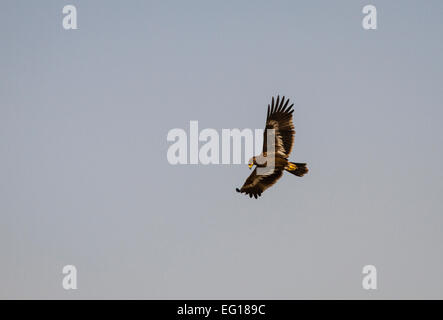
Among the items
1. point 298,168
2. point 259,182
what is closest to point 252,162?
point 259,182

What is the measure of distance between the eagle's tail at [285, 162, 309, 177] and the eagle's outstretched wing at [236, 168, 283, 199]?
2.02 ft

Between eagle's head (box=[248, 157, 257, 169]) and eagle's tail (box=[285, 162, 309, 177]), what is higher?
eagle's head (box=[248, 157, 257, 169])

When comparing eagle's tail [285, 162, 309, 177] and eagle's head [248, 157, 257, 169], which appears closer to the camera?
eagle's tail [285, 162, 309, 177]

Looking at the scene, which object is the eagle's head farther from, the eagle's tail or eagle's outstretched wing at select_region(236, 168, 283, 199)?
the eagle's tail

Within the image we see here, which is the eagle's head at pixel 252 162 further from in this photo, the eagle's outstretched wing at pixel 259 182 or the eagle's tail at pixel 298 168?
the eagle's tail at pixel 298 168

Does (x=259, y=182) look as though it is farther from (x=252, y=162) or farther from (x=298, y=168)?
(x=298, y=168)

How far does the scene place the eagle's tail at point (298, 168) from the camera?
2573cm

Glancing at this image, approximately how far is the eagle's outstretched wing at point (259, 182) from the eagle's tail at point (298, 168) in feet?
2.02

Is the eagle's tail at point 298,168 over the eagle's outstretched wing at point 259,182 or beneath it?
over

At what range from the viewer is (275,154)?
85.4 feet

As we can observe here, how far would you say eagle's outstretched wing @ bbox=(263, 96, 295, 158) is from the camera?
26.0 m
